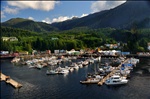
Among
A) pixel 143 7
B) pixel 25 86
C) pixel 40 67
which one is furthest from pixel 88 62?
pixel 143 7

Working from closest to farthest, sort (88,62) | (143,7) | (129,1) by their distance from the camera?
(88,62) → (143,7) → (129,1)

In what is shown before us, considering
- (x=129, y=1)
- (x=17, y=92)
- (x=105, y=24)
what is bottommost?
(x=17, y=92)

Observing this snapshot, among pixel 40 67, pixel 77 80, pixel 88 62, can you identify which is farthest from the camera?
pixel 88 62

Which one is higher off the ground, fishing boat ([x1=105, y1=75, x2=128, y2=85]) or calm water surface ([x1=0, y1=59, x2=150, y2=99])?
fishing boat ([x1=105, y1=75, x2=128, y2=85])

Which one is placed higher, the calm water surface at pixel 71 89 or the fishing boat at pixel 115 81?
the fishing boat at pixel 115 81

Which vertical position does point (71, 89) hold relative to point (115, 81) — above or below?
below

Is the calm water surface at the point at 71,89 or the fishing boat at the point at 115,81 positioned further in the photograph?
the fishing boat at the point at 115,81

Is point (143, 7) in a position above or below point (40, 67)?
above

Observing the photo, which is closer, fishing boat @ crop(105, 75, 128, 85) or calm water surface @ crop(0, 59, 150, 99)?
calm water surface @ crop(0, 59, 150, 99)

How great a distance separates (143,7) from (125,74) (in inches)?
5734

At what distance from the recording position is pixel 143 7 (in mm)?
170625

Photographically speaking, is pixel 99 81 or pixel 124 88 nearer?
pixel 124 88

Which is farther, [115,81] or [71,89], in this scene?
[115,81]

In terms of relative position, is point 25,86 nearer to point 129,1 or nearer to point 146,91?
point 146,91
